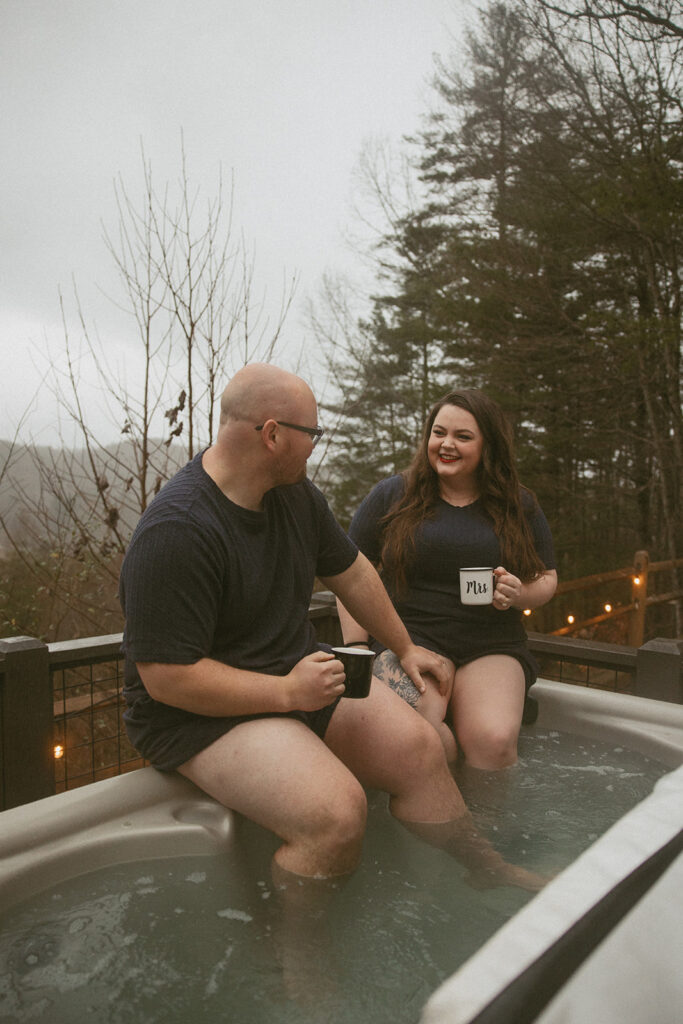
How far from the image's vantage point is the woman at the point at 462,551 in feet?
6.88

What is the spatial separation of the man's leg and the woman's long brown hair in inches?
32.2

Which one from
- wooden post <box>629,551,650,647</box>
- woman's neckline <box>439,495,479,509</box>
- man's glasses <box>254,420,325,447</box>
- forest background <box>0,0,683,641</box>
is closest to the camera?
man's glasses <box>254,420,325,447</box>

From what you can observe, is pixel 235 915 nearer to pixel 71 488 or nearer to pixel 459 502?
pixel 459 502

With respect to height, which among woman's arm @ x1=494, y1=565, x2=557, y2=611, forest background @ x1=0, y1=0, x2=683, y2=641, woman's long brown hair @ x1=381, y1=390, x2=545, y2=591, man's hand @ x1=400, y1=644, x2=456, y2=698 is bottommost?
man's hand @ x1=400, y1=644, x2=456, y2=698

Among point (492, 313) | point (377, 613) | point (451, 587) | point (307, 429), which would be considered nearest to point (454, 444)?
point (451, 587)

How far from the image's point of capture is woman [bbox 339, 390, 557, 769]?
2.10 m

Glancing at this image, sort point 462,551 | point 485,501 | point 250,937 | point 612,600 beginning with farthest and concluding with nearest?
point 612,600 → point 485,501 → point 462,551 → point 250,937

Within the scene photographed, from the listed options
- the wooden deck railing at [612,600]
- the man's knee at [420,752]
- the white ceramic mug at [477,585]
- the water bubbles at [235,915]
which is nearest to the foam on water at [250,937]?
the water bubbles at [235,915]

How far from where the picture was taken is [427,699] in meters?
2.00

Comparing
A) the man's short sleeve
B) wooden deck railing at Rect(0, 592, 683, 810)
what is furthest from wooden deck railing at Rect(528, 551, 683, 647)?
the man's short sleeve

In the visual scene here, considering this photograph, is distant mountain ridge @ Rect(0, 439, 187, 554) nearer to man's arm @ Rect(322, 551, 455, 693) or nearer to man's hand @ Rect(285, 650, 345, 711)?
man's arm @ Rect(322, 551, 455, 693)

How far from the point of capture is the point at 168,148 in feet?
11.2

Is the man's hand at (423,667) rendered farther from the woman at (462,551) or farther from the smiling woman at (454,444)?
the smiling woman at (454,444)

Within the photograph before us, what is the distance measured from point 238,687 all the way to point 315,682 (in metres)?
0.16
